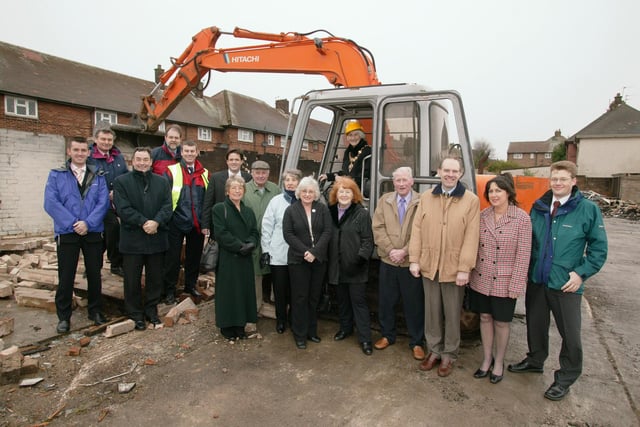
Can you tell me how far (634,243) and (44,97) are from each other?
78.5 feet

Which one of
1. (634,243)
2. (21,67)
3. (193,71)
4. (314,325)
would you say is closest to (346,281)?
(314,325)

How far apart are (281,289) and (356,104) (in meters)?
2.30

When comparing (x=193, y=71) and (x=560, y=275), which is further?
(x=193, y=71)

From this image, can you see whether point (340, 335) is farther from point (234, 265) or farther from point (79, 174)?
point (79, 174)

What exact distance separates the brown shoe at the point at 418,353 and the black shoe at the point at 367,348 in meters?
0.43

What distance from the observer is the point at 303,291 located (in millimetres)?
4043

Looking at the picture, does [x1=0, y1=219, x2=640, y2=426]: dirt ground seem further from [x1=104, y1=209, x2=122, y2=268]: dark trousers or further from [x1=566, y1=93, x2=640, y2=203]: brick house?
[x1=566, y1=93, x2=640, y2=203]: brick house

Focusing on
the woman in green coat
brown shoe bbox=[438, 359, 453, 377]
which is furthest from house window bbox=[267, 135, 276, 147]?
brown shoe bbox=[438, 359, 453, 377]

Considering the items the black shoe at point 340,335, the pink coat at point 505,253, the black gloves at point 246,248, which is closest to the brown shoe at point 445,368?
the pink coat at point 505,253

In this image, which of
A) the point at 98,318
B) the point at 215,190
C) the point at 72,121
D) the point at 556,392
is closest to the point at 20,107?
the point at 72,121

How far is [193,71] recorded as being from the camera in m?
6.67

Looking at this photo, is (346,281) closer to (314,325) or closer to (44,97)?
(314,325)

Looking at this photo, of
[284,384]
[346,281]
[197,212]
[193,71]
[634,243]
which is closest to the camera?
[284,384]

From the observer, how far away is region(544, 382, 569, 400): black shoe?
319 centimetres
